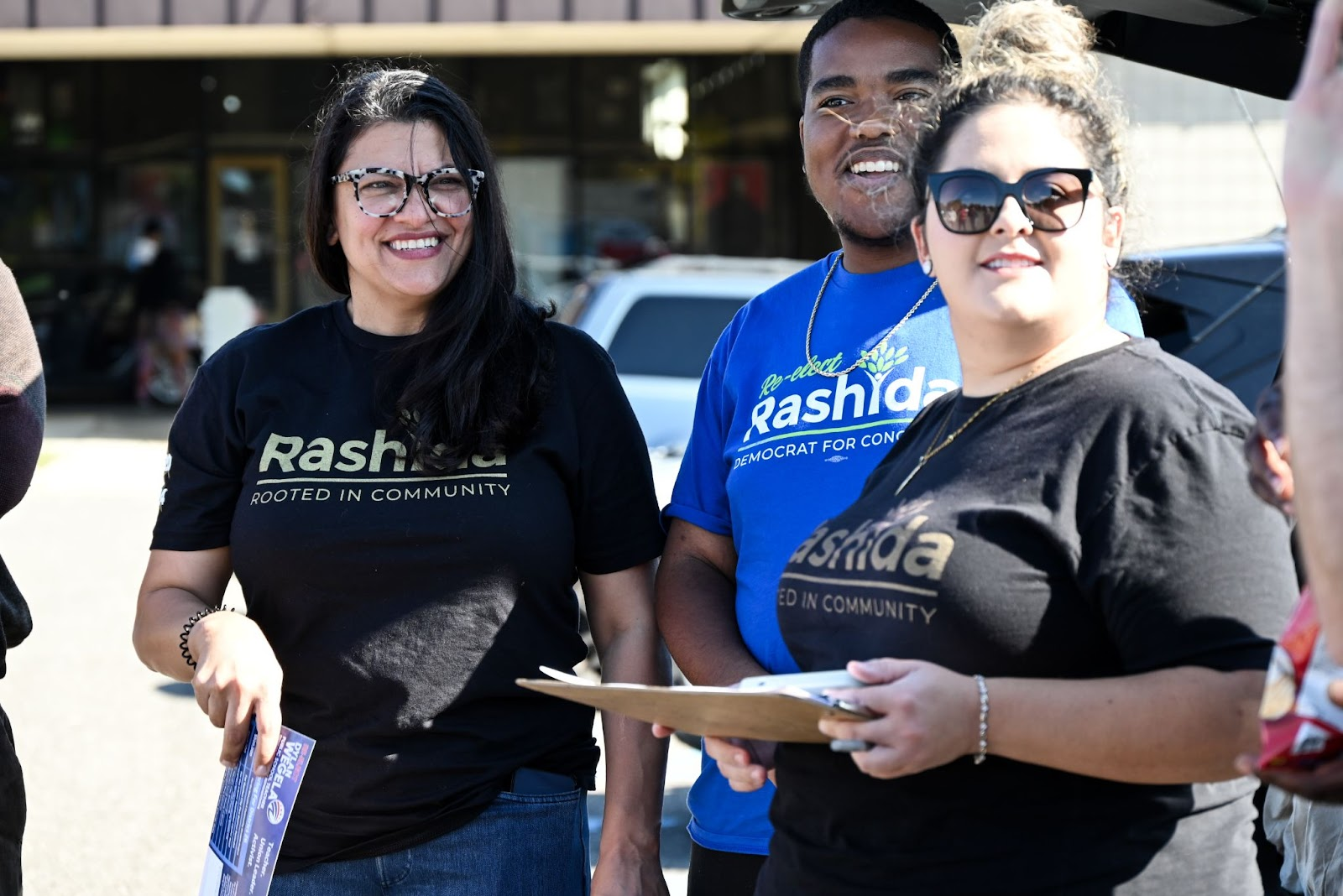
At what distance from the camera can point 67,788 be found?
5898mm

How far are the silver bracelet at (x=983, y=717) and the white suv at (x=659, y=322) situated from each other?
705cm

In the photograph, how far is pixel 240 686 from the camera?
242 cm

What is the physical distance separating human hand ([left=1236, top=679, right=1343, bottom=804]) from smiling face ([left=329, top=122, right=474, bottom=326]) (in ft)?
5.53

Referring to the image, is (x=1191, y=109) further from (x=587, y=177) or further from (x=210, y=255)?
(x=210, y=255)

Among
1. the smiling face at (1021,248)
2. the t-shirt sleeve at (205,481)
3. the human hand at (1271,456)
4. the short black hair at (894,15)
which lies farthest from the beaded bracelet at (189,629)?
the human hand at (1271,456)

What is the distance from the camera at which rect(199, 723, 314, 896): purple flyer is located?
2486 millimetres

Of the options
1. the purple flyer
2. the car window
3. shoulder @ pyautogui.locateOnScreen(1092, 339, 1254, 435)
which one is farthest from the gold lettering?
the car window

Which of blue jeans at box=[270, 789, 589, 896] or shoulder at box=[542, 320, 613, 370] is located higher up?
shoulder at box=[542, 320, 613, 370]

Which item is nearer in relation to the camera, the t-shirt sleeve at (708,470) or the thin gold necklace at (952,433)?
the thin gold necklace at (952,433)

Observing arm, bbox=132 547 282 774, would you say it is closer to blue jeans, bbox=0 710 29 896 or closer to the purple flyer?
the purple flyer

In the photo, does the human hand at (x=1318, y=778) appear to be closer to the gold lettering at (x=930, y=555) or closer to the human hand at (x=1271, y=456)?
the human hand at (x=1271, y=456)

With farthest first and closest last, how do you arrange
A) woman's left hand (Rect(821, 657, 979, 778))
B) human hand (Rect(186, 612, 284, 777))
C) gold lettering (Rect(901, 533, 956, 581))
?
1. human hand (Rect(186, 612, 284, 777))
2. gold lettering (Rect(901, 533, 956, 581))
3. woman's left hand (Rect(821, 657, 979, 778))

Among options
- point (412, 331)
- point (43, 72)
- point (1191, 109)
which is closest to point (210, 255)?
point (43, 72)

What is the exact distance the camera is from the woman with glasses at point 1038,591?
5.81ft
